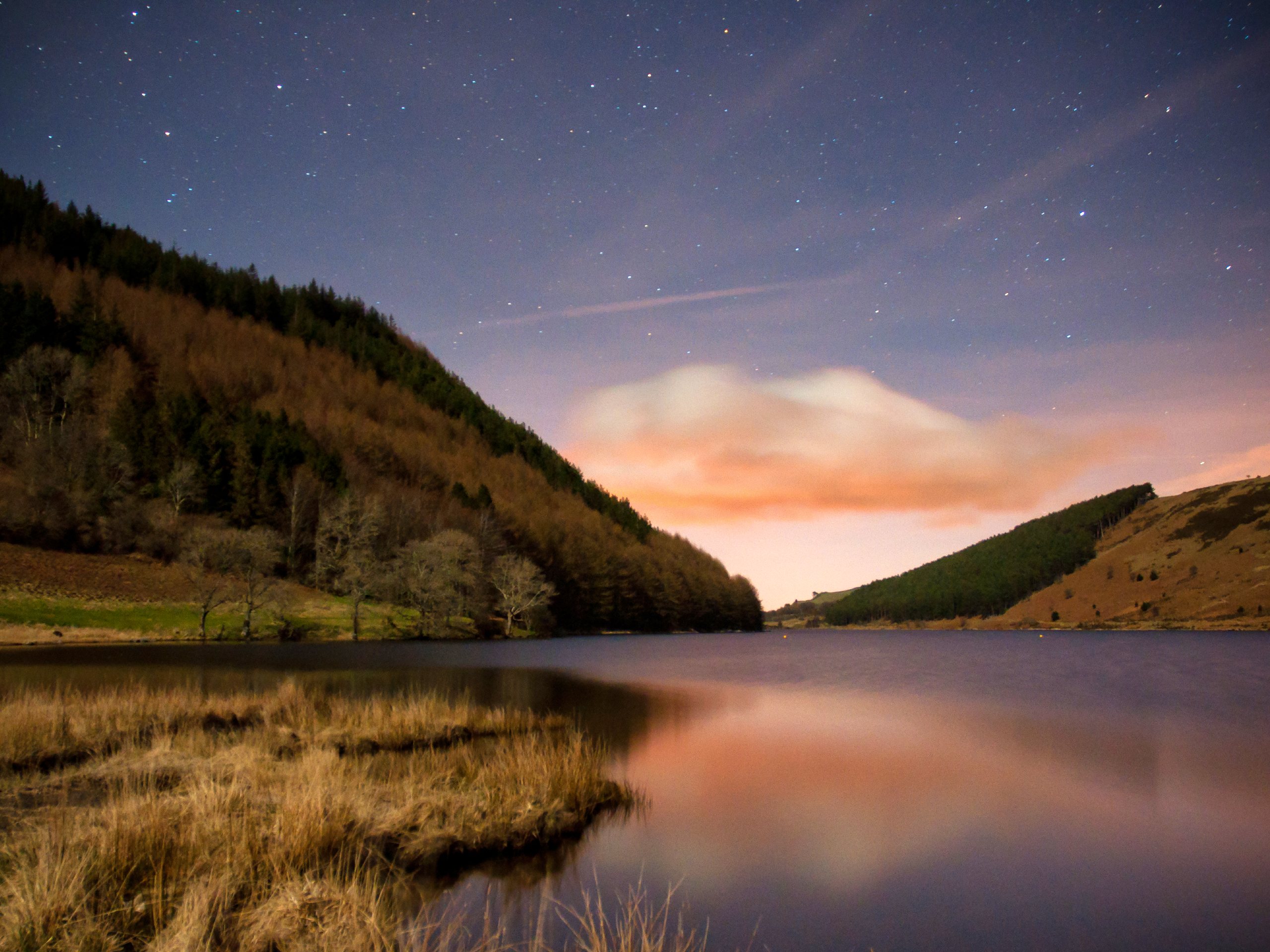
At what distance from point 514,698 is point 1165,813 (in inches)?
800

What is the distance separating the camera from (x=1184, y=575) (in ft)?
514

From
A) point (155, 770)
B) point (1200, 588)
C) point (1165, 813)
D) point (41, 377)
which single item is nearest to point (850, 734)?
point (1165, 813)

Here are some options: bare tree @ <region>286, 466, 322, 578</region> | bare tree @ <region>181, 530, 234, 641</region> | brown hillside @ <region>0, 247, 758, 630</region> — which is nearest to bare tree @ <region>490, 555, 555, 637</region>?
brown hillside @ <region>0, 247, 758, 630</region>

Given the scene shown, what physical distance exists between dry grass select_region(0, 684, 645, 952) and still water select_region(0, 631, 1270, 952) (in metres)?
1.17

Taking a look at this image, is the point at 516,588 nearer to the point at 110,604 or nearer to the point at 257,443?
the point at 257,443

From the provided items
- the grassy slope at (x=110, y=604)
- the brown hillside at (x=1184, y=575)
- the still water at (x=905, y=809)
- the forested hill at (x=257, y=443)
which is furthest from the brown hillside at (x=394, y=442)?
the brown hillside at (x=1184, y=575)

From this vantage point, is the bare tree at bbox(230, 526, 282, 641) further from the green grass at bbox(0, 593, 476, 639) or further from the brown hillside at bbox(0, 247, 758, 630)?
the brown hillside at bbox(0, 247, 758, 630)

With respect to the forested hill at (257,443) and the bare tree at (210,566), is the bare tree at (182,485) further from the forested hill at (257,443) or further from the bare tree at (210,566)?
the bare tree at (210,566)

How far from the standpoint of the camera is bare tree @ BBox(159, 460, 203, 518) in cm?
7650

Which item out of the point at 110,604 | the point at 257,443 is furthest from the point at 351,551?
the point at 257,443

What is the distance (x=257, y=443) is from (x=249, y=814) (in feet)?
309

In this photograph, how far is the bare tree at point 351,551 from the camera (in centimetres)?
7056

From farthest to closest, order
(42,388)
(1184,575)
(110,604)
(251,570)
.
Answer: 1. (1184,575)
2. (42,388)
3. (251,570)
4. (110,604)

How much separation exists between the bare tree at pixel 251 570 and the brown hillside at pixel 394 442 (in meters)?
32.7
